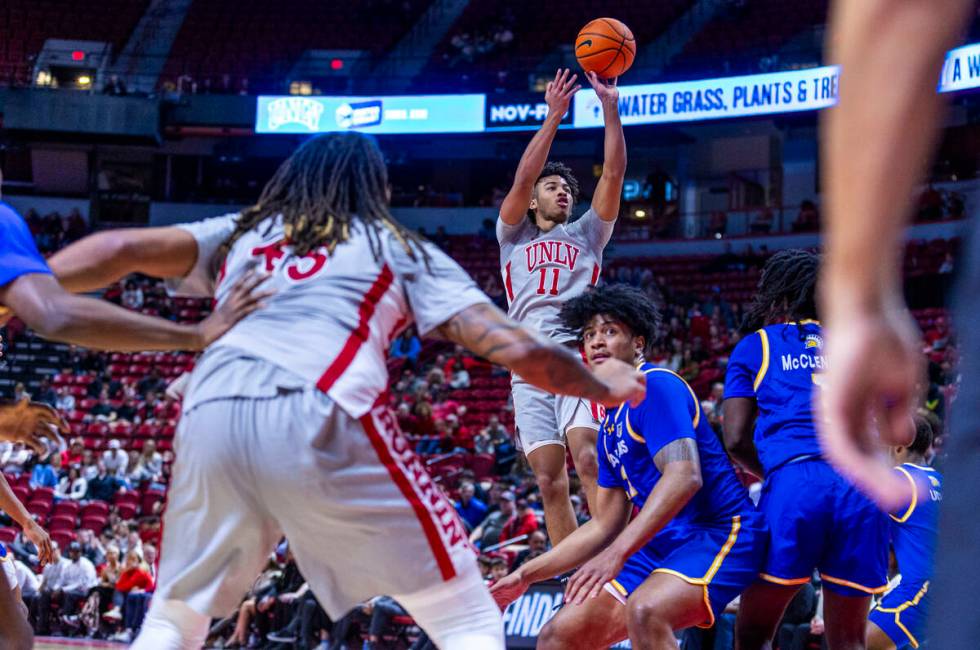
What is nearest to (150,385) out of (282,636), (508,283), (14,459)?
(14,459)

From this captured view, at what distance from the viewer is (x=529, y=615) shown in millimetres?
9578

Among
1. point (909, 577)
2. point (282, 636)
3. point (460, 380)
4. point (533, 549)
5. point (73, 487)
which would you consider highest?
point (460, 380)

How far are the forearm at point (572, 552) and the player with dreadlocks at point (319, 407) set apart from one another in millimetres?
1530

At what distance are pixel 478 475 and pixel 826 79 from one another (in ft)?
40.6

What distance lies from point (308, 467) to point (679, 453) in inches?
72.4

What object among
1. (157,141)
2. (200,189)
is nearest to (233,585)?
(157,141)

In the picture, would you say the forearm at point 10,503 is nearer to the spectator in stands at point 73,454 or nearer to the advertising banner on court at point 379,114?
the spectator in stands at point 73,454

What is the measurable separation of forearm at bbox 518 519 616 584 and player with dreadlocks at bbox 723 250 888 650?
2.09ft

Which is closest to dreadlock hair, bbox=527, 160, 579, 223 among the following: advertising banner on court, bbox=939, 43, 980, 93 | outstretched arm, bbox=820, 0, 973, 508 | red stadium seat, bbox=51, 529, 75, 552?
outstretched arm, bbox=820, 0, 973, 508

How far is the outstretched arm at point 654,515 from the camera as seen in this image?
401 cm

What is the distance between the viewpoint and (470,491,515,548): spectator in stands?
12.7 m

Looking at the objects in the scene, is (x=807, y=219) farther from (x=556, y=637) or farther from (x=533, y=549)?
(x=556, y=637)

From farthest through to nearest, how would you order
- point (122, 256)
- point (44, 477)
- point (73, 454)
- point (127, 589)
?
point (73, 454), point (44, 477), point (127, 589), point (122, 256)

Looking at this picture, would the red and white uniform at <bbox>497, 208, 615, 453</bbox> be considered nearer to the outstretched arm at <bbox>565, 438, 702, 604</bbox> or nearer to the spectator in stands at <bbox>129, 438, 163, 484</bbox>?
the outstretched arm at <bbox>565, 438, 702, 604</bbox>
